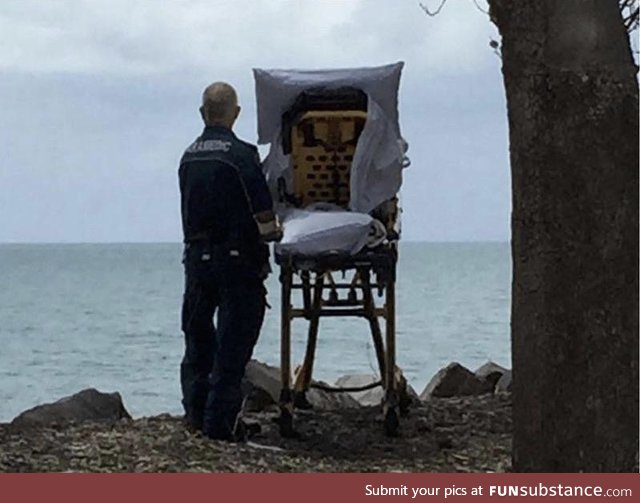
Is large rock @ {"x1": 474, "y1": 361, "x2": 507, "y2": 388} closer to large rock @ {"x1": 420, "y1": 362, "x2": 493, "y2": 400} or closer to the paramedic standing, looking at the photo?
large rock @ {"x1": 420, "y1": 362, "x2": 493, "y2": 400}

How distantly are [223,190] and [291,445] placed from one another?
1.34 m

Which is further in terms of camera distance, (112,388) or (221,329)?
(112,388)

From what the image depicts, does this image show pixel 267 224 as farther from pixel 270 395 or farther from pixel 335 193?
pixel 270 395

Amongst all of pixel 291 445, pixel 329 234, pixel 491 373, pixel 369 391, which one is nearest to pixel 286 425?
pixel 291 445

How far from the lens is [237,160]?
8.49 metres

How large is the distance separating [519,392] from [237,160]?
2.17 meters

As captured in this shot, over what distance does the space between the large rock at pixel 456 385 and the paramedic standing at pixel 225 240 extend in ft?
9.56

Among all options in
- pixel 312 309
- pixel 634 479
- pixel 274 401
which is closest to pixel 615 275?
pixel 634 479

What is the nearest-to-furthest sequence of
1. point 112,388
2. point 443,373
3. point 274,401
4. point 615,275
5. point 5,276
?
1. point 615,275
2. point 274,401
3. point 443,373
4. point 112,388
5. point 5,276

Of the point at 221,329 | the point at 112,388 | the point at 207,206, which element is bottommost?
the point at 112,388

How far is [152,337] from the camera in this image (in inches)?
1293

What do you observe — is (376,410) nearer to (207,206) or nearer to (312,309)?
(312,309)

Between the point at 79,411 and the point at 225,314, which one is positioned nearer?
the point at 225,314

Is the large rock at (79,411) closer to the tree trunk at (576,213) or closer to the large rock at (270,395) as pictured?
the large rock at (270,395)
